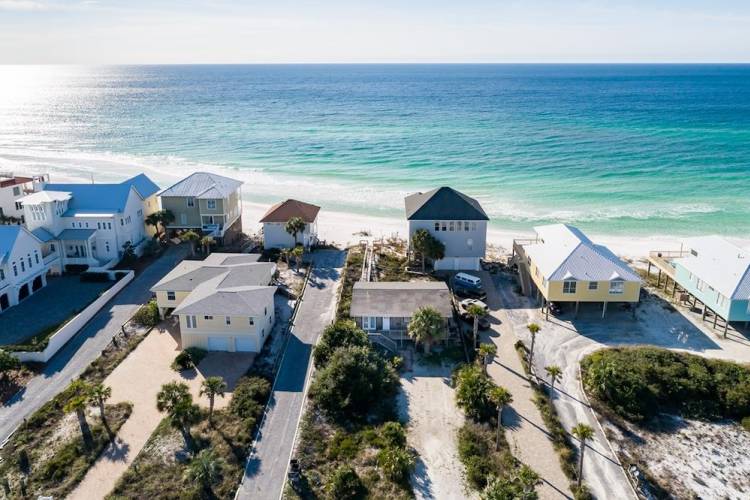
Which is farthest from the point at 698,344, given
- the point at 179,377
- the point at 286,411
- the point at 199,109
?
the point at 199,109

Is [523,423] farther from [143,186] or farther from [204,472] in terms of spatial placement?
[143,186]

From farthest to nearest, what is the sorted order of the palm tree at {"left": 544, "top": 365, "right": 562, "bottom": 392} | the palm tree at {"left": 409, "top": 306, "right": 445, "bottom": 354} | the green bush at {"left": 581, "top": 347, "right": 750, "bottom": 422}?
the palm tree at {"left": 409, "top": 306, "right": 445, "bottom": 354}, the green bush at {"left": 581, "top": 347, "right": 750, "bottom": 422}, the palm tree at {"left": 544, "top": 365, "right": 562, "bottom": 392}

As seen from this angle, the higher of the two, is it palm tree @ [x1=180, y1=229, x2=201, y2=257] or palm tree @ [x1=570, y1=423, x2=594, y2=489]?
palm tree @ [x1=180, y1=229, x2=201, y2=257]

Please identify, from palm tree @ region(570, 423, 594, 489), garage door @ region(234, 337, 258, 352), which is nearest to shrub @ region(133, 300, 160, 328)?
garage door @ region(234, 337, 258, 352)

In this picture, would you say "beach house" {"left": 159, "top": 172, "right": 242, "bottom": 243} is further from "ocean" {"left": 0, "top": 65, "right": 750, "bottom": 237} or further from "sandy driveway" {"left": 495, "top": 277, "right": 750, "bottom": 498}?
"sandy driveway" {"left": 495, "top": 277, "right": 750, "bottom": 498}

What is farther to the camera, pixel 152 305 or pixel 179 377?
pixel 152 305

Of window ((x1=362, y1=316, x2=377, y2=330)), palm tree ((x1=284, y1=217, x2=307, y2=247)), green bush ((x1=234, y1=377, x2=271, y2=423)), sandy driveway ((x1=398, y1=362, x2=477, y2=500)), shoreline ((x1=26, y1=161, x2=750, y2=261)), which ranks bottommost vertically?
sandy driveway ((x1=398, y1=362, x2=477, y2=500))

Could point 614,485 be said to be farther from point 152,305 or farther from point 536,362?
point 152,305
